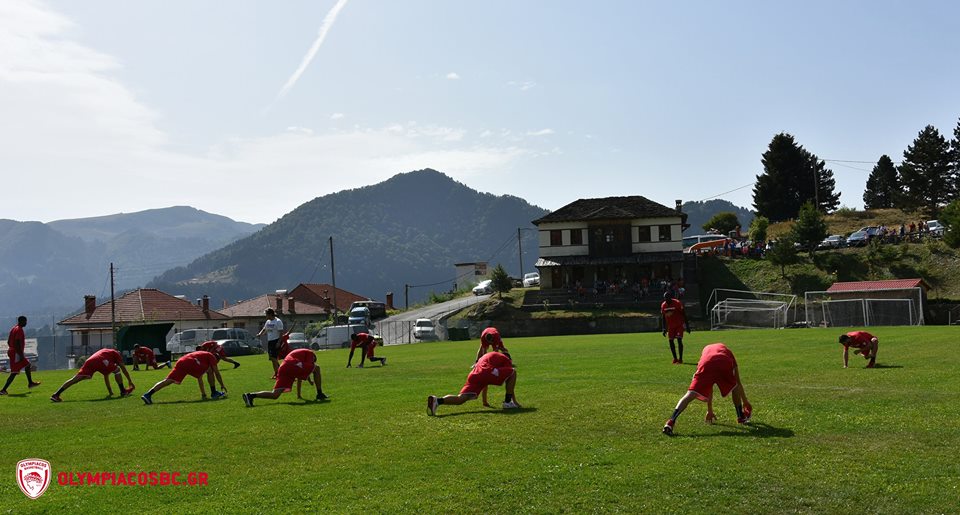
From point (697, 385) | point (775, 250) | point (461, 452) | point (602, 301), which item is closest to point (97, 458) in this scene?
point (461, 452)

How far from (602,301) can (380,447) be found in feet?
190

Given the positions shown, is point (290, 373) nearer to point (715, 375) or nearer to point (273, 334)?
point (273, 334)

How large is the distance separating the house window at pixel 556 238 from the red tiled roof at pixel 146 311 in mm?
34716

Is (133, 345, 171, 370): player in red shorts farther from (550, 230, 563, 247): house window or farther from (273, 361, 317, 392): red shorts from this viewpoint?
(550, 230, 563, 247): house window

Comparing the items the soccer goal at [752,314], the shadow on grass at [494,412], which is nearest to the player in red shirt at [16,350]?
the shadow on grass at [494,412]

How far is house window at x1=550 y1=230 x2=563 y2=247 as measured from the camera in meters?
79.7

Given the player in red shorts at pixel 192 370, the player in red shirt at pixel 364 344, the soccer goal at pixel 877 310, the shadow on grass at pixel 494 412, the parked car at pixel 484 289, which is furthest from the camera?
the parked car at pixel 484 289

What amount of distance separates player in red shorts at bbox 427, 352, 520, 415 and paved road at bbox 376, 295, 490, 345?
4750cm

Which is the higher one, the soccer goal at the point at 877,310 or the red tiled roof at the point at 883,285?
the red tiled roof at the point at 883,285

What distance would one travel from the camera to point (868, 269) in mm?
69312

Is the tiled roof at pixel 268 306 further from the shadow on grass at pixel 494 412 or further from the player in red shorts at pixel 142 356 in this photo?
the shadow on grass at pixel 494 412

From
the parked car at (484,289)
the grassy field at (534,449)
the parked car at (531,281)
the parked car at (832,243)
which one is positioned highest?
the parked car at (832,243)

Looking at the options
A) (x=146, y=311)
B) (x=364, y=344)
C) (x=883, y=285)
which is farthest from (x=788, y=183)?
(x=364, y=344)

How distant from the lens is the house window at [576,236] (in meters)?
79.2
